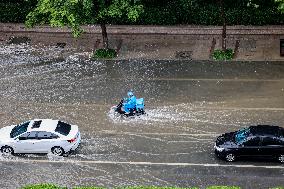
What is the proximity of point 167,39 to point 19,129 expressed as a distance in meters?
13.3

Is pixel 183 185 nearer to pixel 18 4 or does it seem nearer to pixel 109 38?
pixel 109 38

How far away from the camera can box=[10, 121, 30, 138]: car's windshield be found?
28.6 meters

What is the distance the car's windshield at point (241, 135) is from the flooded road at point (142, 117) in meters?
1.09

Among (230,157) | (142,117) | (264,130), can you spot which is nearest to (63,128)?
(142,117)

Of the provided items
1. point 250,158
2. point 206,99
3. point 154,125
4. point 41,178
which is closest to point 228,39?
point 206,99

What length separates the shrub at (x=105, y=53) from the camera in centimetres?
3697

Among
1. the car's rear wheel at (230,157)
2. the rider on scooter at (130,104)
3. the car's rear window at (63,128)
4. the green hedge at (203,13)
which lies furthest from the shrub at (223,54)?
the car's rear window at (63,128)

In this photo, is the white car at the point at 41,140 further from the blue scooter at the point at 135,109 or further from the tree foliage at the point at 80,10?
the tree foliage at the point at 80,10

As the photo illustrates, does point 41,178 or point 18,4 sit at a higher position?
point 18,4

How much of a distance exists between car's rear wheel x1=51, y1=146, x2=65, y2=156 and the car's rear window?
2.31 feet

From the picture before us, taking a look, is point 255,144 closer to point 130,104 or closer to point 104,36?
point 130,104

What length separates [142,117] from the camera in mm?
31188

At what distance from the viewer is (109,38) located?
39.3 metres

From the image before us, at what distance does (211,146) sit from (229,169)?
1.94m
